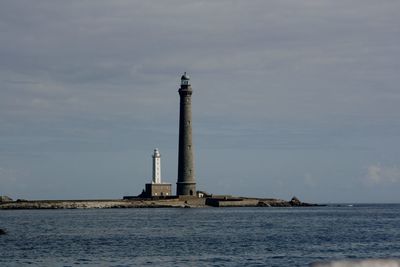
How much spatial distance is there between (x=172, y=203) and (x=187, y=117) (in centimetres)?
1688

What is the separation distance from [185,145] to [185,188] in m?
8.92

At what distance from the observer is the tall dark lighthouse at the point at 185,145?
11200cm

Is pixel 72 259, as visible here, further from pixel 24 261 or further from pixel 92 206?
pixel 92 206

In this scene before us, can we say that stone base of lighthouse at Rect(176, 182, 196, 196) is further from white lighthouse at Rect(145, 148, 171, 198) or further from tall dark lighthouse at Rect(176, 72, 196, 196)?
white lighthouse at Rect(145, 148, 171, 198)

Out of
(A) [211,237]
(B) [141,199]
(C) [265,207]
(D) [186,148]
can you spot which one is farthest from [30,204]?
(A) [211,237]

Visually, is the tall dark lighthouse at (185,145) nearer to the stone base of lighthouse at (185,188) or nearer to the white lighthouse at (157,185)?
the stone base of lighthouse at (185,188)

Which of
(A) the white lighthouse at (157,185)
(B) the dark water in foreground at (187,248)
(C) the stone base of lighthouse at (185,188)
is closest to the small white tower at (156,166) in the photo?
(A) the white lighthouse at (157,185)

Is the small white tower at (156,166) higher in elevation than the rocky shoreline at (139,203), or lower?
higher

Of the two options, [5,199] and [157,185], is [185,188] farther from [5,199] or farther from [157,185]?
[5,199]

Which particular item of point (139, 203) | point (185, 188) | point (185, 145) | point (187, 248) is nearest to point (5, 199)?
point (139, 203)

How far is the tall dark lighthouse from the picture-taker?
112 m

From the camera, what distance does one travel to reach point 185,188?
117062mm

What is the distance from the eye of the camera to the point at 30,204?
134m

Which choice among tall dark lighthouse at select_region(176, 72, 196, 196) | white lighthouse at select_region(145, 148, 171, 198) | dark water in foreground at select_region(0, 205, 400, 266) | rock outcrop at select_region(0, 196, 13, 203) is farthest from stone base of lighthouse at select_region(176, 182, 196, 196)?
dark water in foreground at select_region(0, 205, 400, 266)
